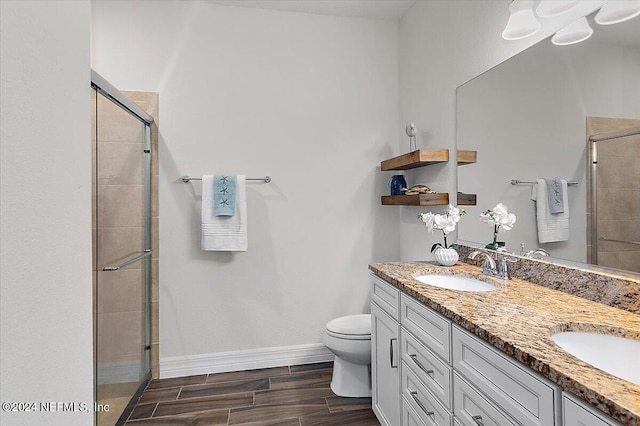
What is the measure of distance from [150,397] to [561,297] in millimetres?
2337

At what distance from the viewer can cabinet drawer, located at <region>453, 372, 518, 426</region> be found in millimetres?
919

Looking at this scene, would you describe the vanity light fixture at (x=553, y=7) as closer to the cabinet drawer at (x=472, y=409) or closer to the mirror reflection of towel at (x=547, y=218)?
the mirror reflection of towel at (x=547, y=218)

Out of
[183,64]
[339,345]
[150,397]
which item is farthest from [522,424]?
[183,64]

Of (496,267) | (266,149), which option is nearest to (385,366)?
(496,267)

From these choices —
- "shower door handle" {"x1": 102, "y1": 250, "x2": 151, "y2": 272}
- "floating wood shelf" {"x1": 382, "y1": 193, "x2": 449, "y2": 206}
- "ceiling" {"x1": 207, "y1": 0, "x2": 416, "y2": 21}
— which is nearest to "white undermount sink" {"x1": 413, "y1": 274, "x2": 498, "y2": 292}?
"floating wood shelf" {"x1": 382, "y1": 193, "x2": 449, "y2": 206}

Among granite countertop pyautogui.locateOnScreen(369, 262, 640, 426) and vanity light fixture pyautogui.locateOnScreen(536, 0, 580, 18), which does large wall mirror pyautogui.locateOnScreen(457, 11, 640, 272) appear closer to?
vanity light fixture pyautogui.locateOnScreen(536, 0, 580, 18)

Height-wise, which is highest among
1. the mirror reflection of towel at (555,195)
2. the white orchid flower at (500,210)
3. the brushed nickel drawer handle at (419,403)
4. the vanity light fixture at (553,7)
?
the vanity light fixture at (553,7)

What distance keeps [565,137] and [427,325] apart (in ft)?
3.17

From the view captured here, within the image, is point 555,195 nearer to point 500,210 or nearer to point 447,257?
point 500,210

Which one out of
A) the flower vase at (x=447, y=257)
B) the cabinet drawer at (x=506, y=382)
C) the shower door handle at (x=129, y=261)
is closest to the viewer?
A: the cabinet drawer at (x=506, y=382)

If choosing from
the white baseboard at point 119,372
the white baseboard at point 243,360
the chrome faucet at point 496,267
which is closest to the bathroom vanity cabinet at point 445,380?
the chrome faucet at point 496,267

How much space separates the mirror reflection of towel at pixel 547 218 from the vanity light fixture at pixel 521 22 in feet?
2.21

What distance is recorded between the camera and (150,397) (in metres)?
2.17

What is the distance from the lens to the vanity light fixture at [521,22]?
149cm
